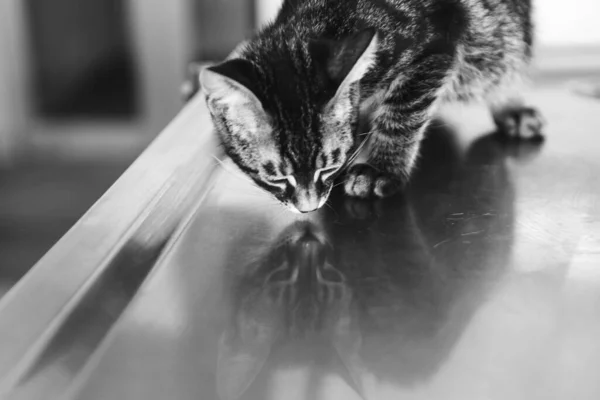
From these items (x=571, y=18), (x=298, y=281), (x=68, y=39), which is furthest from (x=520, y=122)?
(x=68, y=39)

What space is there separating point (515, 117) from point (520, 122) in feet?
0.05

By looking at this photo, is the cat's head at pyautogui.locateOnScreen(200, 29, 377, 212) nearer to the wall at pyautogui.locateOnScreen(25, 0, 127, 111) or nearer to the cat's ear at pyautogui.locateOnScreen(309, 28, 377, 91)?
the cat's ear at pyautogui.locateOnScreen(309, 28, 377, 91)

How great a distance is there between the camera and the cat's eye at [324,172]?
924 millimetres

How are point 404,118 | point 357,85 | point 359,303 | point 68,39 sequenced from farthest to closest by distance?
point 68,39, point 404,118, point 357,85, point 359,303

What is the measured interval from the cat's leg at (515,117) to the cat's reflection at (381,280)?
150 millimetres

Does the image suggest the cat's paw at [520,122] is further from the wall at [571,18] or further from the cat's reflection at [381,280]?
the wall at [571,18]

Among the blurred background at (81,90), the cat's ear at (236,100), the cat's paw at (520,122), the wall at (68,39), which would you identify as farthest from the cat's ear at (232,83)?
the wall at (68,39)

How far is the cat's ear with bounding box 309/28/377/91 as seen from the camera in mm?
876

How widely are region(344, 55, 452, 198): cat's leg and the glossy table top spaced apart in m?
0.06

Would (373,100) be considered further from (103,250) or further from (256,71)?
(103,250)

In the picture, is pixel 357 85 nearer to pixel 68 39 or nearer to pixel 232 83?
pixel 232 83

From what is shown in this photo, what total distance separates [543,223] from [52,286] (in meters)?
0.56

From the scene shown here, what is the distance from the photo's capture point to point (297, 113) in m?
0.89

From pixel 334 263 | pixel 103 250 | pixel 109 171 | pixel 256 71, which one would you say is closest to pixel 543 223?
pixel 334 263
